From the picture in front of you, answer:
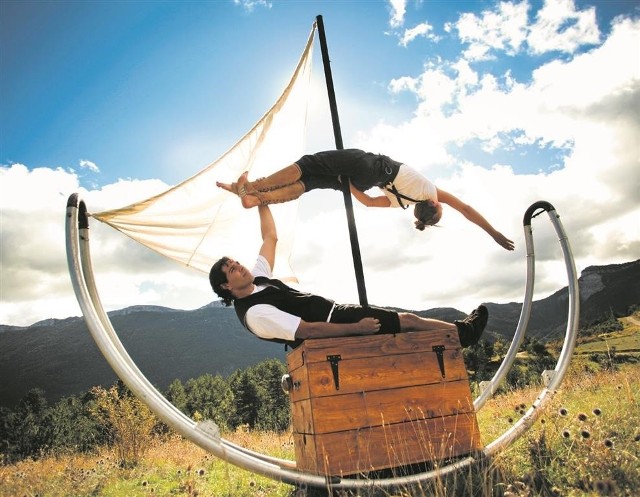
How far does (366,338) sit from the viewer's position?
353 cm

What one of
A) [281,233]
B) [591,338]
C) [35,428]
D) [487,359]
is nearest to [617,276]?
[591,338]

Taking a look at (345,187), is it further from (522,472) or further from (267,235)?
(522,472)

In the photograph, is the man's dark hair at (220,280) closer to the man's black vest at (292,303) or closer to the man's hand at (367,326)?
the man's black vest at (292,303)

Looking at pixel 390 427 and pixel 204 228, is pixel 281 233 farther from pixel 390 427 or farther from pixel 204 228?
pixel 390 427

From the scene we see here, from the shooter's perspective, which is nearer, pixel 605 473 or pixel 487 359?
pixel 605 473

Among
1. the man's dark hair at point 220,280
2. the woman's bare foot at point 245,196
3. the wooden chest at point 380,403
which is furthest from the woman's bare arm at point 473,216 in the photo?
the man's dark hair at point 220,280

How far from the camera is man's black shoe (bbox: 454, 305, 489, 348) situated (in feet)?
13.1

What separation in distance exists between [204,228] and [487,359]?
277 feet

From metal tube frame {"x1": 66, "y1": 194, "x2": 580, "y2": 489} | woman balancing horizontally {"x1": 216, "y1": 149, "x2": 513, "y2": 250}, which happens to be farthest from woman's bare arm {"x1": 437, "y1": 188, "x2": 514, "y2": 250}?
metal tube frame {"x1": 66, "y1": 194, "x2": 580, "y2": 489}

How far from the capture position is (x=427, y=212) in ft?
15.5

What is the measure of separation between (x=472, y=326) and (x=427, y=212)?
4.46 ft

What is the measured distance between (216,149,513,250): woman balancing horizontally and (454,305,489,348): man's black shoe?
1077 millimetres

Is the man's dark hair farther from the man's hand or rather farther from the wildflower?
the wildflower

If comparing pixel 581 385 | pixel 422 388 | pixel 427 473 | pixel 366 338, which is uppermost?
pixel 366 338
